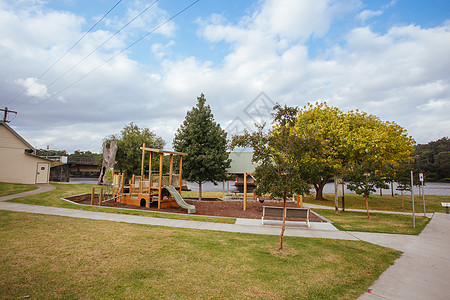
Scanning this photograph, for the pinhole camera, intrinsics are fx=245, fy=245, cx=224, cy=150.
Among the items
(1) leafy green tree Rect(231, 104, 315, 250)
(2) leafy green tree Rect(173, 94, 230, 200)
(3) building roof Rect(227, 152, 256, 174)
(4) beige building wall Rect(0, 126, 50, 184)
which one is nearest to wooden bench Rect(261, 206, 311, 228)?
(1) leafy green tree Rect(231, 104, 315, 250)

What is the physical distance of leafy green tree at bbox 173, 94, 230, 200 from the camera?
20.8 metres

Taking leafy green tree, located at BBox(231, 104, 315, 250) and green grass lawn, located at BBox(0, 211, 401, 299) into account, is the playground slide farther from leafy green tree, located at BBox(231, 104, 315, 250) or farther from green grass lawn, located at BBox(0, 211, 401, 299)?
leafy green tree, located at BBox(231, 104, 315, 250)

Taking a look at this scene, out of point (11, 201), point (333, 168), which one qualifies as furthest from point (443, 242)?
point (11, 201)

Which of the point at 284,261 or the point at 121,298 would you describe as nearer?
the point at 121,298

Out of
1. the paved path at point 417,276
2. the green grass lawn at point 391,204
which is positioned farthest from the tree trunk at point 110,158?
the paved path at point 417,276

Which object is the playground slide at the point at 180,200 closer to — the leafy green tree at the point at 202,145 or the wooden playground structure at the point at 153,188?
the wooden playground structure at the point at 153,188

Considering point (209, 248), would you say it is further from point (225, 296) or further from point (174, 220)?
point (174, 220)

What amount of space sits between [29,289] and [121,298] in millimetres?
1632

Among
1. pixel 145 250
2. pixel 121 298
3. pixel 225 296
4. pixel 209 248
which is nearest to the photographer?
pixel 121 298

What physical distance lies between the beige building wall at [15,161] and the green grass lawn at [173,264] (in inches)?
796

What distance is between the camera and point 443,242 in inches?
354

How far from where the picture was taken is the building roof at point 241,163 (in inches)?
1507

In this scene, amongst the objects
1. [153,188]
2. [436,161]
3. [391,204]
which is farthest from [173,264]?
[436,161]

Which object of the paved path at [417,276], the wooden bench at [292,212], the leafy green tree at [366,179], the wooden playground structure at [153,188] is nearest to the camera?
the paved path at [417,276]
